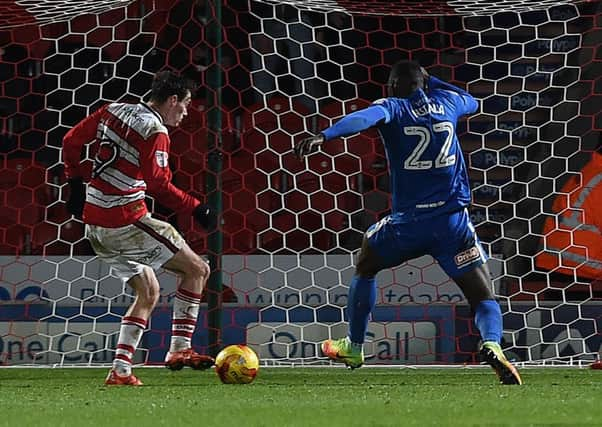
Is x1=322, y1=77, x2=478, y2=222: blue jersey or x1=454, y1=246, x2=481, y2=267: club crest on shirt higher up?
x1=322, y1=77, x2=478, y2=222: blue jersey

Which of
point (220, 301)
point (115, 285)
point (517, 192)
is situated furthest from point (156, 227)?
point (517, 192)

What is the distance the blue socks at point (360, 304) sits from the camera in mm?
5742

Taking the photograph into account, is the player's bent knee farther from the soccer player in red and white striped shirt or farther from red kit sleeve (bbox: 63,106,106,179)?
red kit sleeve (bbox: 63,106,106,179)

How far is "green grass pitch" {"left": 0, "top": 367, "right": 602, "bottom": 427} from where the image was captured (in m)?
3.71

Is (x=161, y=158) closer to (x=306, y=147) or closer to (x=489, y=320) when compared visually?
(x=306, y=147)

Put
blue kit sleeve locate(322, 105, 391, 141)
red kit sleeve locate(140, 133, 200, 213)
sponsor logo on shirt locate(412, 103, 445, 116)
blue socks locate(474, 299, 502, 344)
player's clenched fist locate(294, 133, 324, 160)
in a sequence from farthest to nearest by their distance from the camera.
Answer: sponsor logo on shirt locate(412, 103, 445, 116) < red kit sleeve locate(140, 133, 200, 213) < blue socks locate(474, 299, 502, 344) < blue kit sleeve locate(322, 105, 391, 141) < player's clenched fist locate(294, 133, 324, 160)

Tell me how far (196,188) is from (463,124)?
186 centimetres

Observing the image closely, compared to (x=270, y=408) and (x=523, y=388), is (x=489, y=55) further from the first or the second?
(x=270, y=408)

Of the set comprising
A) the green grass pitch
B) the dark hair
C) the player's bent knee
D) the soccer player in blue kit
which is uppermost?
the dark hair

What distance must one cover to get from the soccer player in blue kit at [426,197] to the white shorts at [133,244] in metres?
0.92

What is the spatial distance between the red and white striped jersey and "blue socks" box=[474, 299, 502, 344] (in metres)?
1.33

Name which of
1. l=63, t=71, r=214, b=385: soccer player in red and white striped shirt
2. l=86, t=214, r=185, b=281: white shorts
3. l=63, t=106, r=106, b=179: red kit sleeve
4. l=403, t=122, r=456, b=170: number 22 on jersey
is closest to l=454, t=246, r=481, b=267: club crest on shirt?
l=403, t=122, r=456, b=170: number 22 on jersey

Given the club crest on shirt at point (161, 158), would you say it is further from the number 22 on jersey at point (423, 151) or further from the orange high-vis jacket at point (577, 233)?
the orange high-vis jacket at point (577, 233)

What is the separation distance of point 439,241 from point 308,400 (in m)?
1.31
